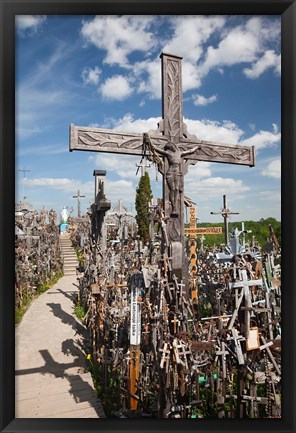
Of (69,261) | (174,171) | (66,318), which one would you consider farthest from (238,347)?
(69,261)

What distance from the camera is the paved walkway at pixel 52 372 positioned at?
2.47 m

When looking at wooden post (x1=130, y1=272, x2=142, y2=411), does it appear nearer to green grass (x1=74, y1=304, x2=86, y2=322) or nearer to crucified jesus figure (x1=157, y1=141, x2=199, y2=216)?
crucified jesus figure (x1=157, y1=141, x2=199, y2=216)

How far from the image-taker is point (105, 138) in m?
2.51

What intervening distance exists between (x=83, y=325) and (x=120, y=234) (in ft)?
12.5

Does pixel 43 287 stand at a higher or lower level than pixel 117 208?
lower

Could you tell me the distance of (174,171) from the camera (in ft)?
9.16

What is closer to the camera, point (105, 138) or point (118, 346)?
point (105, 138)

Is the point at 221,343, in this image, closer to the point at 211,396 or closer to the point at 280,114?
the point at 211,396

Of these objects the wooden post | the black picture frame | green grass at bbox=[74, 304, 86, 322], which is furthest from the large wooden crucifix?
green grass at bbox=[74, 304, 86, 322]

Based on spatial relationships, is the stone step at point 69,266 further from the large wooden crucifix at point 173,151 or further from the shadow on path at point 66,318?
the large wooden crucifix at point 173,151

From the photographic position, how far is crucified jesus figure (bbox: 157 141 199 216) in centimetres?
278
